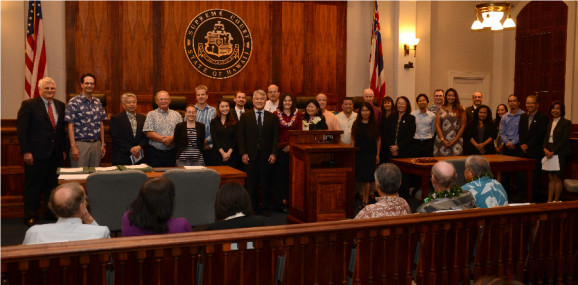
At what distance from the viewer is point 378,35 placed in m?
10.3

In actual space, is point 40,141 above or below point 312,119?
below

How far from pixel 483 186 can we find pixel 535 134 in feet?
14.4

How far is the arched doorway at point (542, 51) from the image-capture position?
10844 mm

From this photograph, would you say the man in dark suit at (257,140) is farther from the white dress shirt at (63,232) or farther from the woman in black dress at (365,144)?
the white dress shirt at (63,232)

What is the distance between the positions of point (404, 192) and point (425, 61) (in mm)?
4414

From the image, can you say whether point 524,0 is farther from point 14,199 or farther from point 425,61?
point 14,199

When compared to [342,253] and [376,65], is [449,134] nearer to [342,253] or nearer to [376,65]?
[376,65]

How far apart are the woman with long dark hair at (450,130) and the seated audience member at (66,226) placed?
6065mm

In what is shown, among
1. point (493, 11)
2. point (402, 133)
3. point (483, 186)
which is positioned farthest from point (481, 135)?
point (483, 186)

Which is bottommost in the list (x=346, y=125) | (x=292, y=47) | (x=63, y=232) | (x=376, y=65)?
(x=63, y=232)

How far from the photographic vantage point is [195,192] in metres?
4.62

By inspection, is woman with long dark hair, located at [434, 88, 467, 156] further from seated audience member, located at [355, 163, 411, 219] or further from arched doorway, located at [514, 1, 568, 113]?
seated audience member, located at [355, 163, 411, 219]

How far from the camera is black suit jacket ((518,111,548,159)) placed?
25.4 ft

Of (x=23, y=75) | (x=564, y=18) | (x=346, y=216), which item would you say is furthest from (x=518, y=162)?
(x=23, y=75)
